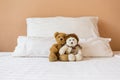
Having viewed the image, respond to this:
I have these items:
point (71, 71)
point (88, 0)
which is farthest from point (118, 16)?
point (71, 71)

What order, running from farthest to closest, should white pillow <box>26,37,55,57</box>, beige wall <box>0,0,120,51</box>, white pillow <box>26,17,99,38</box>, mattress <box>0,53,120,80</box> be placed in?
beige wall <box>0,0,120,51</box>
white pillow <box>26,17,99,38</box>
white pillow <box>26,37,55,57</box>
mattress <box>0,53,120,80</box>

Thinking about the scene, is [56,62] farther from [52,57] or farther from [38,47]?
[38,47]

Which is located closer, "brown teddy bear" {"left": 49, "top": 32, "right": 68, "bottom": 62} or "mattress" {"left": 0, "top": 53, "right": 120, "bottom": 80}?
"mattress" {"left": 0, "top": 53, "right": 120, "bottom": 80}

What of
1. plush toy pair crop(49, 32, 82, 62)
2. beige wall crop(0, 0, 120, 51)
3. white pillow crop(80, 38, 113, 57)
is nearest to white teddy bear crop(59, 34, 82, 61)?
plush toy pair crop(49, 32, 82, 62)

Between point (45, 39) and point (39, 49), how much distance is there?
0.14 meters

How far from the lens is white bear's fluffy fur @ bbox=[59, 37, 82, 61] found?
1812 millimetres

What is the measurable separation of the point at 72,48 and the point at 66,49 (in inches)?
2.7

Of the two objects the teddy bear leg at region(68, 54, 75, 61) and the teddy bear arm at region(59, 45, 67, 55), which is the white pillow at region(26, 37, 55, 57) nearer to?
the teddy bear arm at region(59, 45, 67, 55)

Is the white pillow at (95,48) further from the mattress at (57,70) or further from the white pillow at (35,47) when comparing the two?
the white pillow at (35,47)

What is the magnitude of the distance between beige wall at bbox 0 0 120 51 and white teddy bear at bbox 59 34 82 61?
0.65 metres

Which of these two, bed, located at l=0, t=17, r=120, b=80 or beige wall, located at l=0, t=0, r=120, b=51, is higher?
beige wall, located at l=0, t=0, r=120, b=51

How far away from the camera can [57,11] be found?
2.44 meters

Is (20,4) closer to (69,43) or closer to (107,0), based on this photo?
(69,43)

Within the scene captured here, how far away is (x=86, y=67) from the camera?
1555 millimetres
